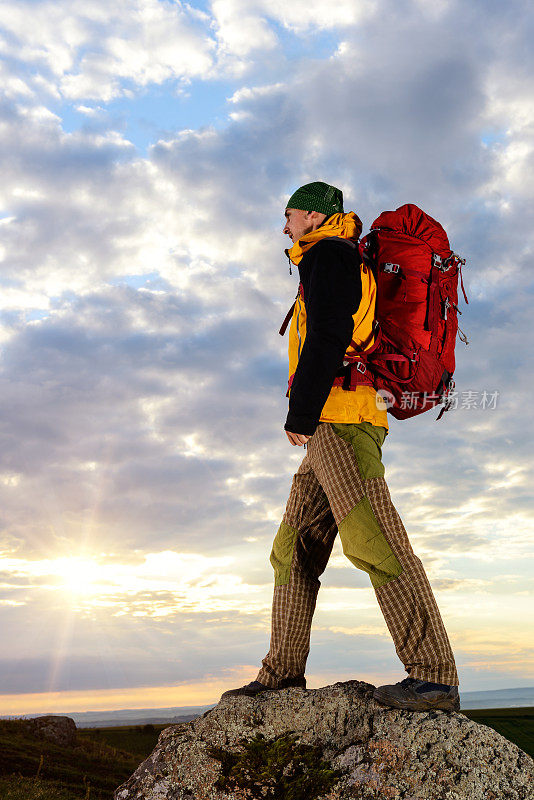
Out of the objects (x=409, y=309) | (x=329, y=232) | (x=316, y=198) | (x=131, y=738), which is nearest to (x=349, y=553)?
(x=409, y=309)

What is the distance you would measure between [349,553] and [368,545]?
210 millimetres

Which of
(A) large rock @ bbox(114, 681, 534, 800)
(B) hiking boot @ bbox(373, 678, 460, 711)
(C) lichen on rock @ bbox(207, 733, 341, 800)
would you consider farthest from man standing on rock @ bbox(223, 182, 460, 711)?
(C) lichen on rock @ bbox(207, 733, 341, 800)

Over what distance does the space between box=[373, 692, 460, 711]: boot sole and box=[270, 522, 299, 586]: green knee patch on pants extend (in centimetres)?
125

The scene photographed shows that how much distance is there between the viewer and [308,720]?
498cm

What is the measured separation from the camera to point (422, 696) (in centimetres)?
472

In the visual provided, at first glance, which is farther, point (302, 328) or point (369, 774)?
point (302, 328)

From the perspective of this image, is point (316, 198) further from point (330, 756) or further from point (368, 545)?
point (330, 756)

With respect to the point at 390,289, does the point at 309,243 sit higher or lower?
higher

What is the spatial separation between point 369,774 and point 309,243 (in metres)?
4.02

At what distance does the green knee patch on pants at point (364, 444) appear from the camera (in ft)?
16.6

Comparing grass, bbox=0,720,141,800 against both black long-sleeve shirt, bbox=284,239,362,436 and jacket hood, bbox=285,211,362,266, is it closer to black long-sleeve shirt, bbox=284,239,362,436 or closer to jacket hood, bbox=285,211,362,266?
black long-sleeve shirt, bbox=284,239,362,436

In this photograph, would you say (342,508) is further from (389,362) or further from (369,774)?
(369,774)

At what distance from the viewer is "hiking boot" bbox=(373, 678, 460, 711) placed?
15.5 feet

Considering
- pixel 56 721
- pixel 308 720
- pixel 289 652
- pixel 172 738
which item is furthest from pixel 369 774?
pixel 56 721
